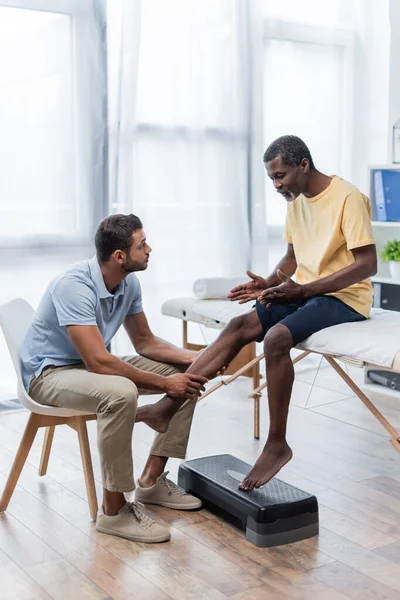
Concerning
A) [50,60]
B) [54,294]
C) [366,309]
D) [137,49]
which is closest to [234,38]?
[137,49]

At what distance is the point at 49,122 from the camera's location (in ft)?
12.5

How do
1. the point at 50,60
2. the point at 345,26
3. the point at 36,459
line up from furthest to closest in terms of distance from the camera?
1. the point at 345,26
2. the point at 50,60
3. the point at 36,459

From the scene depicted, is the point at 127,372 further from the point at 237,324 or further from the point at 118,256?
the point at 237,324

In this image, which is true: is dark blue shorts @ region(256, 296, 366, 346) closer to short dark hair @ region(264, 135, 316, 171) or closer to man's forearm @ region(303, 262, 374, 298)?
man's forearm @ region(303, 262, 374, 298)

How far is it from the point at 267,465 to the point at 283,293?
0.59 meters

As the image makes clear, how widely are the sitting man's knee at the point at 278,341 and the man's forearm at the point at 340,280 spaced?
19cm

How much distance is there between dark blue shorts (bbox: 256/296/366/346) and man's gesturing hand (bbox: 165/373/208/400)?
40 centimetres

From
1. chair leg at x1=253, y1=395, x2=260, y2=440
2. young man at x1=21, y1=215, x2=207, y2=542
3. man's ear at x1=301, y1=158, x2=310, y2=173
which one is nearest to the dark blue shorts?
young man at x1=21, y1=215, x2=207, y2=542

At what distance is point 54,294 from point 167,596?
94 centimetres

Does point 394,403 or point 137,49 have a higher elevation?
point 137,49

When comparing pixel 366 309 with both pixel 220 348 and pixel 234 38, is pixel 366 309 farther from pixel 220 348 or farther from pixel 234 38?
pixel 234 38

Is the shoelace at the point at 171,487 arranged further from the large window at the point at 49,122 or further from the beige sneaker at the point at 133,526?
the large window at the point at 49,122

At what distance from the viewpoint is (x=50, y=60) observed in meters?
3.77

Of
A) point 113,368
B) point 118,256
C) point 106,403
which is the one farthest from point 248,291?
point 106,403
